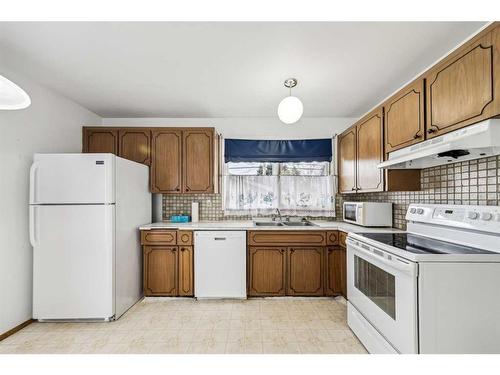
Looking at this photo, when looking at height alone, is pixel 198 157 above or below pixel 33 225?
above

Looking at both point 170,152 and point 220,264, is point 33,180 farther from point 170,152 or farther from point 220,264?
point 220,264

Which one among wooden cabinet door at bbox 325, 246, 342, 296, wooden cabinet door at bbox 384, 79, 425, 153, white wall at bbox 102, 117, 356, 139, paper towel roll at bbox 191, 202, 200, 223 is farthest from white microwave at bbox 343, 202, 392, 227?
paper towel roll at bbox 191, 202, 200, 223

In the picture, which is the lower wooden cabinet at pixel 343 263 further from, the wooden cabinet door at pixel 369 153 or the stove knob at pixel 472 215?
the stove knob at pixel 472 215

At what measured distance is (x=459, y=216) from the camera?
179 centimetres

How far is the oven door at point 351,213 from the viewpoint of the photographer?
304 centimetres

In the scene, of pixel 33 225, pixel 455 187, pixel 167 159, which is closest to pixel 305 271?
pixel 455 187

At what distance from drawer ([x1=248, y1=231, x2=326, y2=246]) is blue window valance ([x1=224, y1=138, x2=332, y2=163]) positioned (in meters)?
1.13

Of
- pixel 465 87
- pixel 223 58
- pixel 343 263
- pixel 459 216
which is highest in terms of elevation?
pixel 223 58

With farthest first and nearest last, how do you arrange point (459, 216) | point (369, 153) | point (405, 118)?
point (369, 153)
point (405, 118)
point (459, 216)

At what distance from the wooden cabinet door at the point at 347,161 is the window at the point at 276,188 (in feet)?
0.76

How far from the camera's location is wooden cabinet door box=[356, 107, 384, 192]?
8.43ft

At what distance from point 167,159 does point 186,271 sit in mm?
1405
